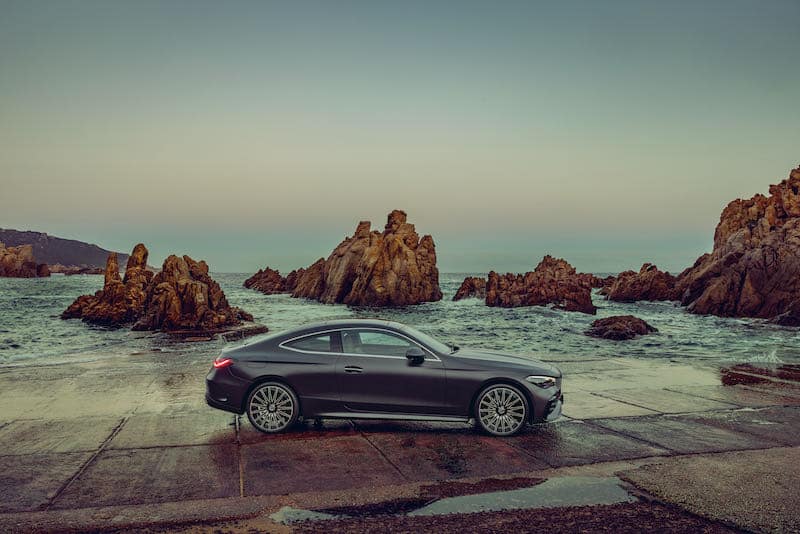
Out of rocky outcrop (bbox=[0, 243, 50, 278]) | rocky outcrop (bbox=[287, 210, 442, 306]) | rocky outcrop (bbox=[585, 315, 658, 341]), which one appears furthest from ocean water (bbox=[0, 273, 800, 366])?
rocky outcrop (bbox=[0, 243, 50, 278])

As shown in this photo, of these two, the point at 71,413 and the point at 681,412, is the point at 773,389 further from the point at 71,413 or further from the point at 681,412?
the point at 71,413

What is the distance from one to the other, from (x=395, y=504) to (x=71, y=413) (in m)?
6.89

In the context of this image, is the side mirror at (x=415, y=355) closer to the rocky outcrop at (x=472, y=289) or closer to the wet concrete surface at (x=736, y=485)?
the wet concrete surface at (x=736, y=485)

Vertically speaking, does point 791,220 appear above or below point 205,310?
above

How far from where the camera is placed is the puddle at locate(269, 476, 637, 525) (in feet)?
17.1

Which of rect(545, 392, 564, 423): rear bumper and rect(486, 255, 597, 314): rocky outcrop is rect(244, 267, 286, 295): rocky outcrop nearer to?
rect(486, 255, 597, 314): rocky outcrop

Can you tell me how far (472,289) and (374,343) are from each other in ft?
249

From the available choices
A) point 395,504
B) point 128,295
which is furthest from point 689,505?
point 128,295

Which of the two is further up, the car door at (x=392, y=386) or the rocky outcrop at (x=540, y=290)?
the rocky outcrop at (x=540, y=290)

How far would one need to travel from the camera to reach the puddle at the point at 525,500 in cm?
522

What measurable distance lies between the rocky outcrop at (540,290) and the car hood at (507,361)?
45985 mm

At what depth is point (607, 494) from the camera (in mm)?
5734

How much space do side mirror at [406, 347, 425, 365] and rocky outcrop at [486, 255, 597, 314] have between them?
154ft

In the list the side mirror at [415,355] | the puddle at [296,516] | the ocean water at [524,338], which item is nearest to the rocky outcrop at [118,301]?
the ocean water at [524,338]
